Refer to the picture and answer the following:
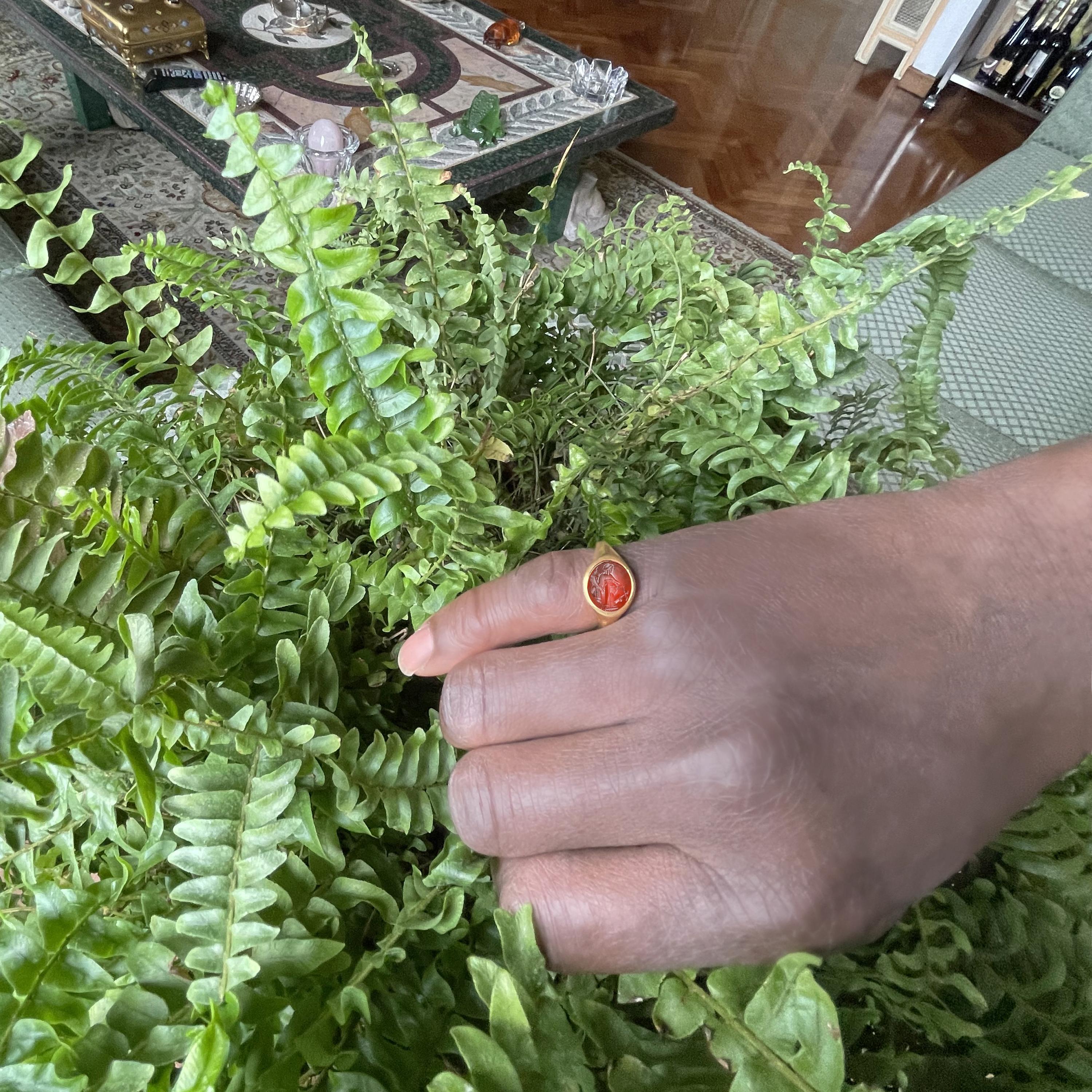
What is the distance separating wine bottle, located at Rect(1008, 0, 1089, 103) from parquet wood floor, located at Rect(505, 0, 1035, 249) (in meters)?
0.13

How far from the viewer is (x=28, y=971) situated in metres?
0.30

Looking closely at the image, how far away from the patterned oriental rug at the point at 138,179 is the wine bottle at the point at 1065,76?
6.88 feet

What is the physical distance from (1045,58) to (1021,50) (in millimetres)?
119

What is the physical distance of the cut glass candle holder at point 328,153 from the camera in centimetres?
169

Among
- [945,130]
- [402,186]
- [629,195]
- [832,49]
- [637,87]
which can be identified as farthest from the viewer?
[832,49]

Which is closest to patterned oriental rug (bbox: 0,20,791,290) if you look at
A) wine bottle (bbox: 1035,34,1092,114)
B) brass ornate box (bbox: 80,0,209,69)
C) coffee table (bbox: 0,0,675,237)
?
coffee table (bbox: 0,0,675,237)

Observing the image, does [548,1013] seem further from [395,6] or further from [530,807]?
[395,6]

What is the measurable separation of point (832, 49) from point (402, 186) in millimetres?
4452

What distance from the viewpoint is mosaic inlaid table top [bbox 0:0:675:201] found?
1747 millimetres

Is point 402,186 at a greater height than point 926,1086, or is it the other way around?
point 402,186

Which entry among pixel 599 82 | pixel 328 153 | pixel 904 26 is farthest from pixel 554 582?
pixel 904 26

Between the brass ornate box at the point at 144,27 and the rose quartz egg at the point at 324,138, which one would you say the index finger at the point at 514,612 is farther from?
the brass ornate box at the point at 144,27

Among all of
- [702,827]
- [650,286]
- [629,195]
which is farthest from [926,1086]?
[629,195]

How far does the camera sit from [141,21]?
172 centimetres
